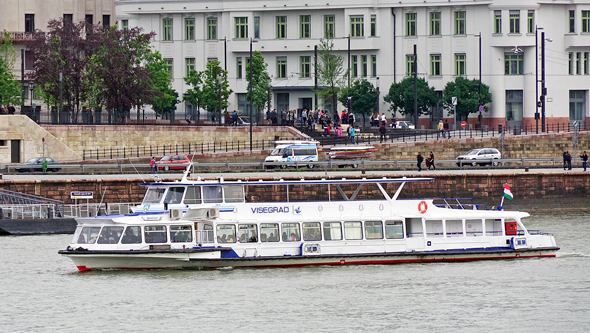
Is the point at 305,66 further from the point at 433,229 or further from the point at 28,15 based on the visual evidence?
the point at 433,229

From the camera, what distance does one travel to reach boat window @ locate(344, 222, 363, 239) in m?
41.9

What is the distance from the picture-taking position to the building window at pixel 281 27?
103m

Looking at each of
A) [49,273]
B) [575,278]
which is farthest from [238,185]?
[575,278]

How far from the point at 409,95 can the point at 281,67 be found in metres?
13.8

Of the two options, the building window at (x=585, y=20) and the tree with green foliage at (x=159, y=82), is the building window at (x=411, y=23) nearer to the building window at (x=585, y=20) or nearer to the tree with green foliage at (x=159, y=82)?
the building window at (x=585, y=20)

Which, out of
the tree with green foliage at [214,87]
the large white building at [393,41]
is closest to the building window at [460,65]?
the large white building at [393,41]

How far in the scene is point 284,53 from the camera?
104 m

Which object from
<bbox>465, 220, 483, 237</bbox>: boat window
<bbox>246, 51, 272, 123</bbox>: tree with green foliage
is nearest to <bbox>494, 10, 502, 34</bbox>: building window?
<bbox>246, 51, 272, 123</bbox>: tree with green foliage

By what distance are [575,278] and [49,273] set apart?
18059mm

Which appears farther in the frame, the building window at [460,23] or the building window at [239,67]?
the building window at [239,67]

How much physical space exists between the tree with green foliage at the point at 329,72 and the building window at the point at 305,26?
2668mm

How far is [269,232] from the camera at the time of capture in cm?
4150

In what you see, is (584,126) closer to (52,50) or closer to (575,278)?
(52,50)

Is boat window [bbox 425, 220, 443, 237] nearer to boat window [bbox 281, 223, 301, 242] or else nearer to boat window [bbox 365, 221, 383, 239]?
boat window [bbox 365, 221, 383, 239]
